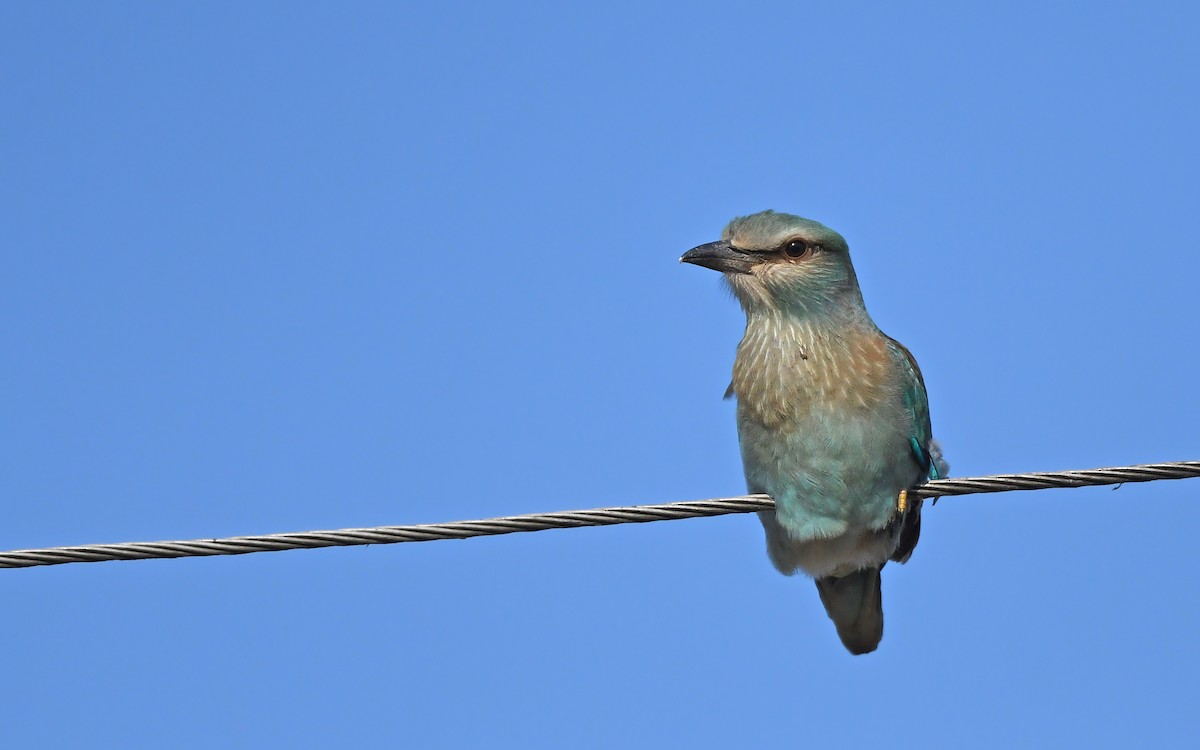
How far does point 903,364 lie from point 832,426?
2.19ft

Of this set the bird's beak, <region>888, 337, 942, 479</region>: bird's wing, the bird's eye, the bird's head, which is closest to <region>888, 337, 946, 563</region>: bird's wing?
<region>888, 337, 942, 479</region>: bird's wing

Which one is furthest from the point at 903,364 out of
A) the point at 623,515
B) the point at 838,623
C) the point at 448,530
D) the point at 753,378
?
the point at 448,530

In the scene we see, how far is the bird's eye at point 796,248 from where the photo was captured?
7191 millimetres

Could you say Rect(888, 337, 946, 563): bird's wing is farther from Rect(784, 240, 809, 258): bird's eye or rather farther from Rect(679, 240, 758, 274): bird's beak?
Rect(679, 240, 758, 274): bird's beak

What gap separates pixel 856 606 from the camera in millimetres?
7555

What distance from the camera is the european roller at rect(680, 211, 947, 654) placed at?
262 inches

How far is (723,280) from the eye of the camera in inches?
291

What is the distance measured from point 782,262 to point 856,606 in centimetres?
192

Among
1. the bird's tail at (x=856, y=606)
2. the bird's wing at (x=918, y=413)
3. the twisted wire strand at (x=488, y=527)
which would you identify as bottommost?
the bird's tail at (x=856, y=606)

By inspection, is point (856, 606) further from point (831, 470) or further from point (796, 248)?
point (796, 248)

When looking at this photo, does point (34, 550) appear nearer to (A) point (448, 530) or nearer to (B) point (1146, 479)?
(A) point (448, 530)

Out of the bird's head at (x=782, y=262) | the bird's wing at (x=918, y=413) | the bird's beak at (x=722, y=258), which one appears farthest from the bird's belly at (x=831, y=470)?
the bird's beak at (x=722, y=258)

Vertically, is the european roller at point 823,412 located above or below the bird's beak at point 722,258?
below

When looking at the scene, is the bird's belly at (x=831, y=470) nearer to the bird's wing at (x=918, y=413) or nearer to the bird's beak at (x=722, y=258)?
the bird's wing at (x=918, y=413)
